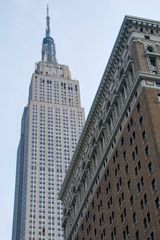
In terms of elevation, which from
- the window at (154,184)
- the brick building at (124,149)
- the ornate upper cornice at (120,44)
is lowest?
the window at (154,184)

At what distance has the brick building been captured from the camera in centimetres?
7725

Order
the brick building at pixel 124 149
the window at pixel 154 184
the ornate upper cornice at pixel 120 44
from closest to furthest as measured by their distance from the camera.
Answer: the window at pixel 154 184
the brick building at pixel 124 149
the ornate upper cornice at pixel 120 44

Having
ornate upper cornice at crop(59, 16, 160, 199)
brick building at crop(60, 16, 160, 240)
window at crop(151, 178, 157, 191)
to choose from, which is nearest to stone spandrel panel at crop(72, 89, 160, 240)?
brick building at crop(60, 16, 160, 240)

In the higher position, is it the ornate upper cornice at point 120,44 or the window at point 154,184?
the ornate upper cornice at point 120,44

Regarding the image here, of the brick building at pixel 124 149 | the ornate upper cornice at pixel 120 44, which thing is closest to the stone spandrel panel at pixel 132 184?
the brick building at pixel 124 149

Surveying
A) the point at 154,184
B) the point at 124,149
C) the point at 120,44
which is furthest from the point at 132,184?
the point at 120,44

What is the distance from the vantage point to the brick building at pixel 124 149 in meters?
77.2

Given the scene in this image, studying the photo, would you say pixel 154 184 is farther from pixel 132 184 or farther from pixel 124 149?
pixel 124 149

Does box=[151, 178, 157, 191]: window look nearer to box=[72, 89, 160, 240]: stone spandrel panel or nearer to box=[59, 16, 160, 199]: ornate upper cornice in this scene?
box=[72, 89, 160, 240]: stone spandrel panel

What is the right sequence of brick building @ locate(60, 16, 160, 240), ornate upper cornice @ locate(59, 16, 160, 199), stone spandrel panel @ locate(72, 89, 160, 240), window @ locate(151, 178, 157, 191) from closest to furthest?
1. window @ locate(151, 178, 157, 191)
2. stone spandrel panel @ locate(72, 89, 160, 240)
3. brick building @ locate(60, 16, 160, 240)
4. ornate upper cornice @ locate(59, 16, 160, 199)

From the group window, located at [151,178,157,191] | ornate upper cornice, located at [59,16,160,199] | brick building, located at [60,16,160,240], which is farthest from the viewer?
ornate upper cornice, located at [59,16,160,199]

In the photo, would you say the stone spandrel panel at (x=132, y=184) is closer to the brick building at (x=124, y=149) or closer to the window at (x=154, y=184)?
the brick building at (x=124, y=149)

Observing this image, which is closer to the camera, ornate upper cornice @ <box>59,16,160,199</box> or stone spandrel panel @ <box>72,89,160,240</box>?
stone spandrel panel @ <box>72,89,160,240</box>

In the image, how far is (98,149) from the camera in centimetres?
10519
